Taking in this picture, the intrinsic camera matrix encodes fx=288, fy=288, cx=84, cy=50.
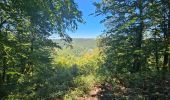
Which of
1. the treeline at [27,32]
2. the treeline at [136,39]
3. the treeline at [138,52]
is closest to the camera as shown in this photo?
the treeline at [27,32]

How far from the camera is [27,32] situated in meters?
19.2

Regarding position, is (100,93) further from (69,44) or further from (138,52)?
(69,44)

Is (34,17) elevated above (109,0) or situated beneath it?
situated beneath

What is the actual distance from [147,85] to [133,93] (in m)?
1.35

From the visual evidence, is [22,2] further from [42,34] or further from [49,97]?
[42,34]

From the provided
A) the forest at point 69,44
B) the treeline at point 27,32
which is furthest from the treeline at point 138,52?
the treeline at point 27,32

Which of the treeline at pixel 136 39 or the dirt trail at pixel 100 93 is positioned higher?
the treeline at pixel 136 39

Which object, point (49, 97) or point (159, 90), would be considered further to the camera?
point (49, 97)

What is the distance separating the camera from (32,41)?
80.6ft

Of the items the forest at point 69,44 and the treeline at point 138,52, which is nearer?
the forest at point 69,44

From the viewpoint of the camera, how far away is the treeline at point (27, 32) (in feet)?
29.3

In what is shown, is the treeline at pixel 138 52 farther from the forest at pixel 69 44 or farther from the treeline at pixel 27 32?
the treeline at pixel 27 32

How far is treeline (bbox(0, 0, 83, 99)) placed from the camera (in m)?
8.93

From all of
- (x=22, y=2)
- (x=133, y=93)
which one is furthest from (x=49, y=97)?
(x=22, y=2)
